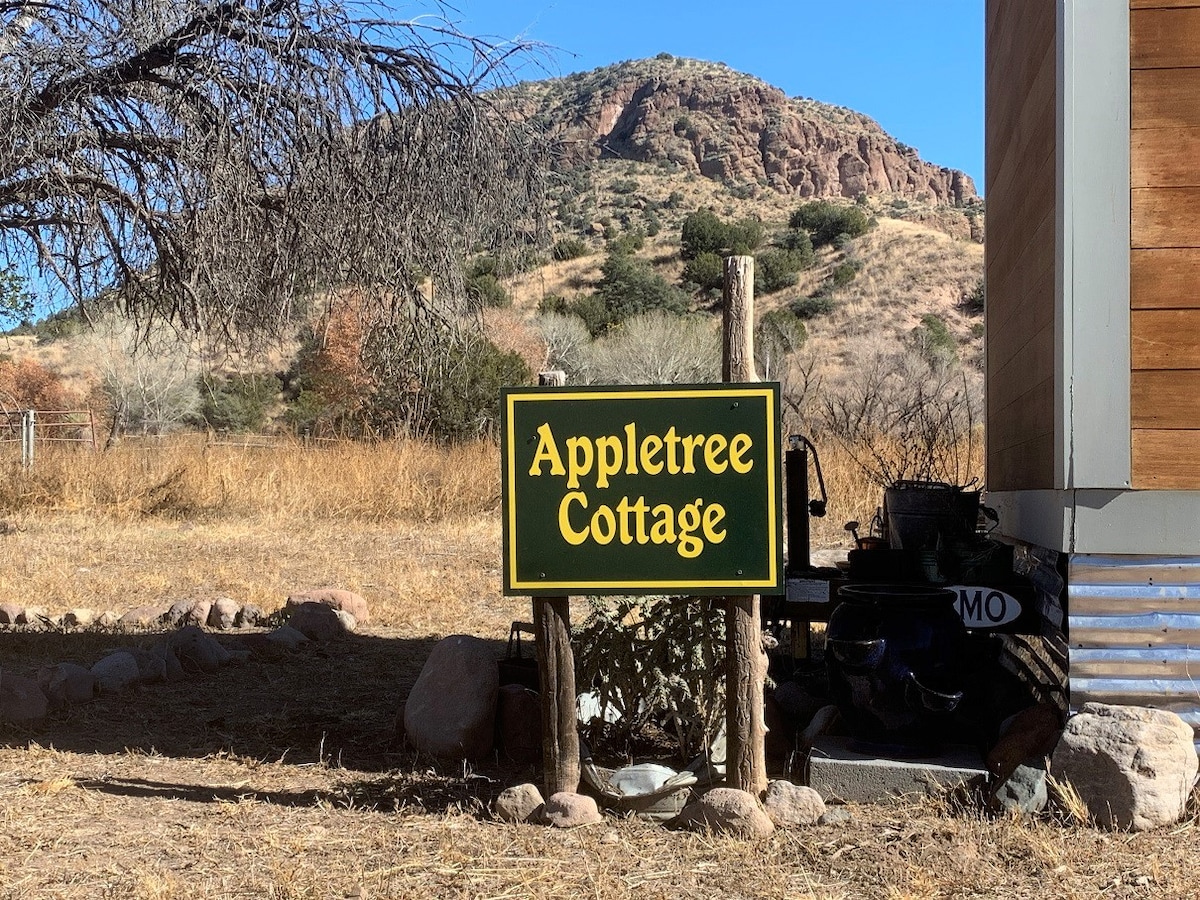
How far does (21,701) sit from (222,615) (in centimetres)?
272

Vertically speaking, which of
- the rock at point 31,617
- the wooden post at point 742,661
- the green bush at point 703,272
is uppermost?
the green bush at point 703,272

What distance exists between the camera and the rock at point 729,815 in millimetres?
3809

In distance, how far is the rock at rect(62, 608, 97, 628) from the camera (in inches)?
308

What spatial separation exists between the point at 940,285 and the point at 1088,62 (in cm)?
4500

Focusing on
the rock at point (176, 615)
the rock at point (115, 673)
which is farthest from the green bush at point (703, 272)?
the rock at point (115, 673)

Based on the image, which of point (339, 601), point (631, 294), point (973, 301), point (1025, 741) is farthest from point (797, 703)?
point (973, 301)

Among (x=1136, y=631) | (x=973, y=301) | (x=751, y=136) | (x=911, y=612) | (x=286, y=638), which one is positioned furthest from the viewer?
(x=751, y=136)

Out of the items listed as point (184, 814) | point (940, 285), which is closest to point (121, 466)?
point (184, 814)

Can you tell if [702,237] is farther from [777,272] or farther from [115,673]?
[115,673]

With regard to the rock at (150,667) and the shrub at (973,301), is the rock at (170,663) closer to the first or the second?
the rock at (150,667)

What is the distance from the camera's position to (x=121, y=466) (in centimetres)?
1528

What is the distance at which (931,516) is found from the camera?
5.54 meters

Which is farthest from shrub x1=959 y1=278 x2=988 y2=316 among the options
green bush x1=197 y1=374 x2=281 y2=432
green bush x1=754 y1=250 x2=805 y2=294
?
green bush x1=197 y1=374 x2=281 y2=432

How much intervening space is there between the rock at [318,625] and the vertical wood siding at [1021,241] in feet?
14.4
